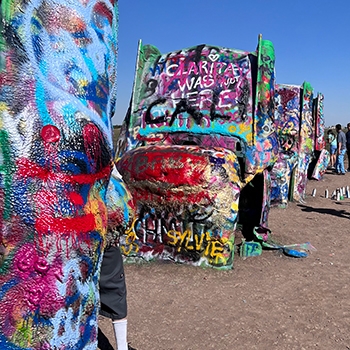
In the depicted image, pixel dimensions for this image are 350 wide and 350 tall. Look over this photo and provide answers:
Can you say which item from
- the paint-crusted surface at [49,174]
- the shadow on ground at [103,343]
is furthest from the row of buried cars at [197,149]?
the paint-crusted surface at [49,174]

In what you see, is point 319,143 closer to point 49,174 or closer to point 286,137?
point 286,137

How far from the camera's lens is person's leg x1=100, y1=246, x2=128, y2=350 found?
253cm

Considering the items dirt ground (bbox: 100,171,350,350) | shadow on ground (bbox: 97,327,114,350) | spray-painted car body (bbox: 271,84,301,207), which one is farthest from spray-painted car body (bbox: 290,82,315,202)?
shadow on ground (bbox: 97,327,114,350)

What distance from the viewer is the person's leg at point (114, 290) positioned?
2.53 metres

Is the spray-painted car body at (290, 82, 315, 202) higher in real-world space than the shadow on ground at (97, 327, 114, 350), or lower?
higher

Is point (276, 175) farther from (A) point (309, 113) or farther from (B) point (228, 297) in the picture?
(B) point (228, 297)

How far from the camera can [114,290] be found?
2.68 meters

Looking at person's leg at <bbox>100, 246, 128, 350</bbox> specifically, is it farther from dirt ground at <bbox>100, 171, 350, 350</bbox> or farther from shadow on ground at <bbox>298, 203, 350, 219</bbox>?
shadow on ground at <bbox>298, 203, 350, 219</bbox>

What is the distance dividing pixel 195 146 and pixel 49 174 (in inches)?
184

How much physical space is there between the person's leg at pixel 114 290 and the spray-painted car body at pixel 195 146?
265cm

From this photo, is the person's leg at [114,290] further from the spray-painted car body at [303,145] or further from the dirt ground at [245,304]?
the spray-painted car body at [303,145]

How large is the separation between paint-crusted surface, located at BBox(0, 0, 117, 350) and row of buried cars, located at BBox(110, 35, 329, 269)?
12.4ft

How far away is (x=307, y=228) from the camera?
8.31m

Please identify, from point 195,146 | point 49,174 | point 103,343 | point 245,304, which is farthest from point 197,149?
point 49,174
